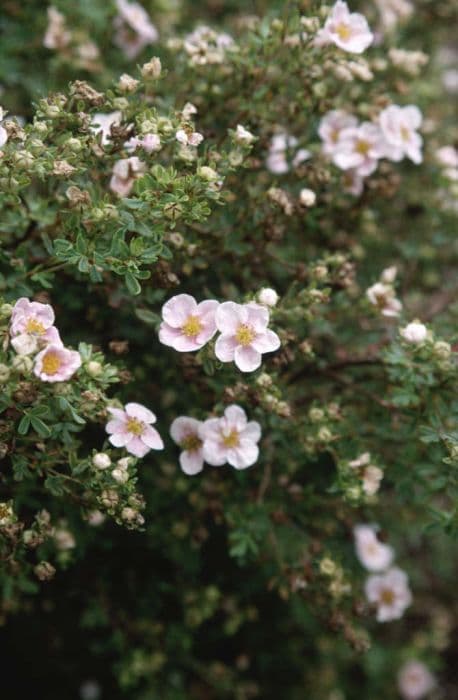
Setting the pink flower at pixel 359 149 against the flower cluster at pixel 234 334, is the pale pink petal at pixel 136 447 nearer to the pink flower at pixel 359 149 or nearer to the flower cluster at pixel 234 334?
the flower cluster at pixel 234 334

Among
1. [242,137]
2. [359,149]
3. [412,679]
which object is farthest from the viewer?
[412,679]

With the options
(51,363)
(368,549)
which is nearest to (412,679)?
(368,549)

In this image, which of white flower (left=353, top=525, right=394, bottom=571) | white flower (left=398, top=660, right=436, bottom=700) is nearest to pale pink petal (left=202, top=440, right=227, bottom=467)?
white flower (left=353, top=525, right=394, bottom=571)

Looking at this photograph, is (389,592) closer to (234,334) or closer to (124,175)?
(234,334)

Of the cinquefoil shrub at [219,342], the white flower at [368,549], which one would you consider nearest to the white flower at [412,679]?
the cinquefoil shrub at [219,342]

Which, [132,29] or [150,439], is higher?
[132,29]
